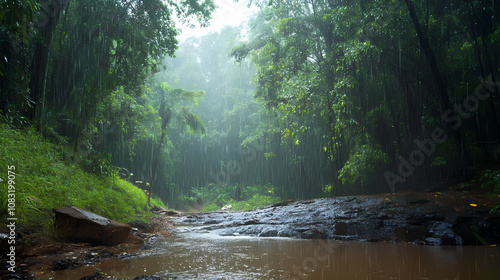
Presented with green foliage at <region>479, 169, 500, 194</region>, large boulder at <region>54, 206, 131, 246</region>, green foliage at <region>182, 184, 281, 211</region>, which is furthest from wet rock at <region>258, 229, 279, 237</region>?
green foliage at <region>182, 184, 281, 211</region>

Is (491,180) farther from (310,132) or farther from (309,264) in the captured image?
(310,132)

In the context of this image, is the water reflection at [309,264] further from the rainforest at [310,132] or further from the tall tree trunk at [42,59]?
the tall tree trunk at [42,59]

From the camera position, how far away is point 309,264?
278 centimetres

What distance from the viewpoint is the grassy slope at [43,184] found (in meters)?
3.41

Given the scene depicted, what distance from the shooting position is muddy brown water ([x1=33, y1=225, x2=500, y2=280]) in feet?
7.66

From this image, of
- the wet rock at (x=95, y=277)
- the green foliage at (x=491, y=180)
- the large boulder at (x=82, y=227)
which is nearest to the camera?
the wet rock at (x=95, y=277)

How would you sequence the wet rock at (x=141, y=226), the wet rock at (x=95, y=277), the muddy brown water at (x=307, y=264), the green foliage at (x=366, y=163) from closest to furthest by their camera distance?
1. the wet rock at (x=95, y=277)
2. the muddy brown water at (x=307, y=264)
3. the wet rock at (x=141, y=226)
4. the green foliage at (x=366, y=163)

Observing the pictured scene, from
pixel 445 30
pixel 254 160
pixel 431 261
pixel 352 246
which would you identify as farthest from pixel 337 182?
pixel 254 160

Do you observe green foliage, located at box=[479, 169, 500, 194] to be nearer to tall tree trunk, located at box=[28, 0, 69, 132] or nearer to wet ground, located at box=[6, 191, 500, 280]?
wet ground, located at box=[6, 191, 500, 280]

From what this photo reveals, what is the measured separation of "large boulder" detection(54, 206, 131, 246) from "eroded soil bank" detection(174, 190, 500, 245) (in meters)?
2.77

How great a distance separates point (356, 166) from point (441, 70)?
3316 millimetres

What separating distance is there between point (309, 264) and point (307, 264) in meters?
0.02

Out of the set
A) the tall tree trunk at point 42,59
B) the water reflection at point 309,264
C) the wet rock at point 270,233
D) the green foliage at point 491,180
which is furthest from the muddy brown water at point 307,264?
the tall tree trunk at point 42,59

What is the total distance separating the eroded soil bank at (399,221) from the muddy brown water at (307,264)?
0.45m
